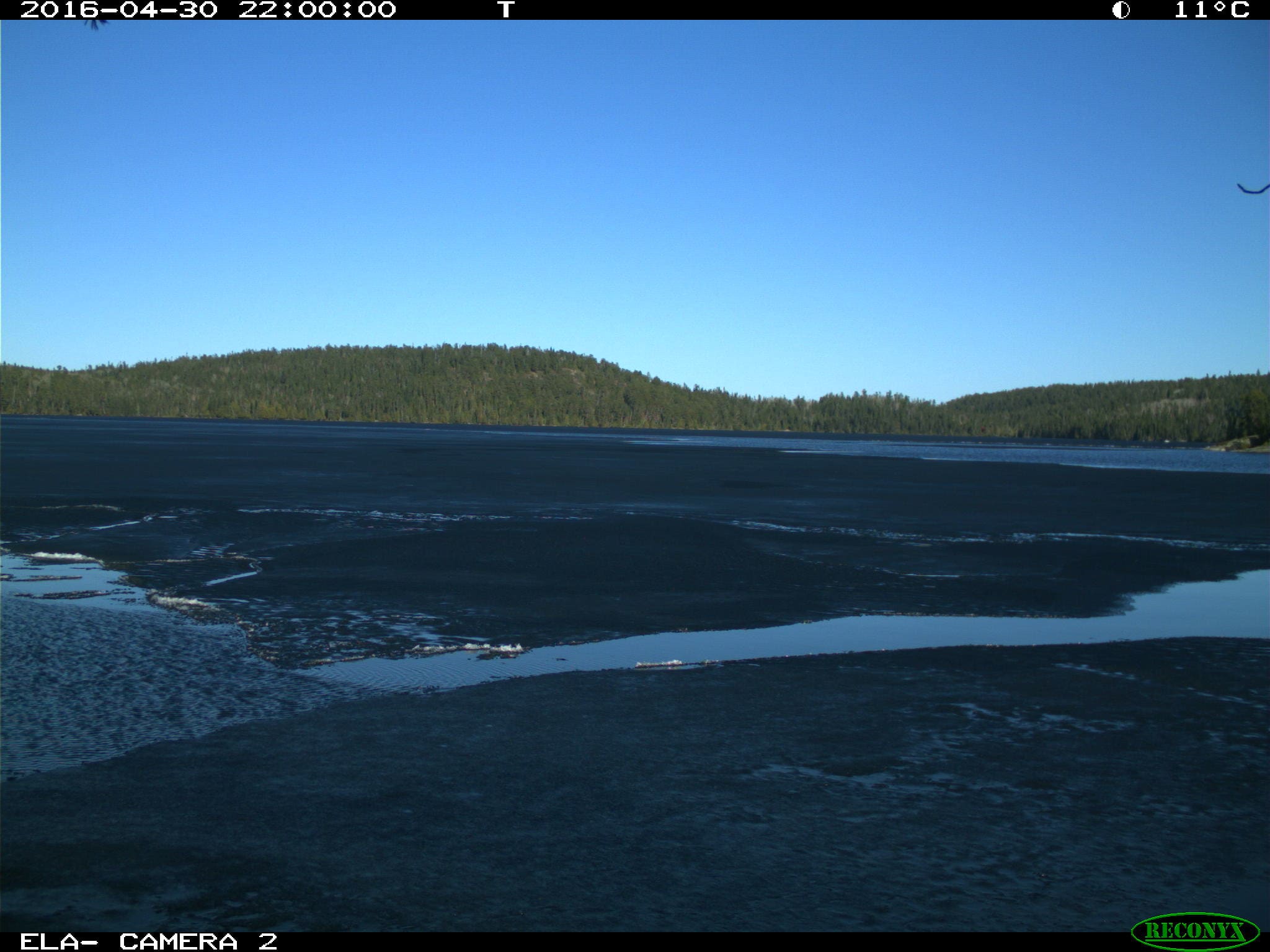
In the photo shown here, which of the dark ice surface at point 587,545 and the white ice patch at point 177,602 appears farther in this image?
the dark ice surface at point 587,545

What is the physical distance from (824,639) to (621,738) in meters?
4.87

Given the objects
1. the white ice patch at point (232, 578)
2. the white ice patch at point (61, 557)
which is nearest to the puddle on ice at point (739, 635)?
the white ice patch at point (61, 557)

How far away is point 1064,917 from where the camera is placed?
16.7 feet

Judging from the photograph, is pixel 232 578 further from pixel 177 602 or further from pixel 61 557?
pixel 61 557

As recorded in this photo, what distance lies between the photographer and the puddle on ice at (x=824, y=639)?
33.4 feet

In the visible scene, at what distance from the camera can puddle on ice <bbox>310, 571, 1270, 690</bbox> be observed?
10.2 metres

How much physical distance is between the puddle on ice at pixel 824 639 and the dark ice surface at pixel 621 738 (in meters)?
0.08

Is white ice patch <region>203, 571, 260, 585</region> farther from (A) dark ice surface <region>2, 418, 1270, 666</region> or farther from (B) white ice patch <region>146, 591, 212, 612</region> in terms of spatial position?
(B) white ice patch <region>146, 591, 212, 612</region>

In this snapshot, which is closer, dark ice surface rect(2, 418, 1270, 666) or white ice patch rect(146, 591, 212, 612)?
white ice patch rect(146, 591, 212, 612)

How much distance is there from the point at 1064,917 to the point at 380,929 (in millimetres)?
3206
